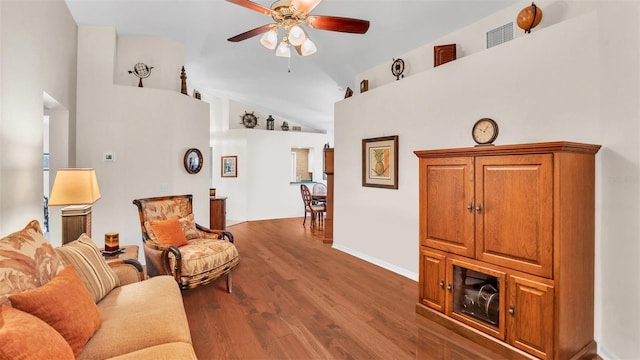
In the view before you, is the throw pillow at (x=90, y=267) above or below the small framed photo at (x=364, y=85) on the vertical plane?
below

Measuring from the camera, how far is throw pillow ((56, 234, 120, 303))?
70.0 inches

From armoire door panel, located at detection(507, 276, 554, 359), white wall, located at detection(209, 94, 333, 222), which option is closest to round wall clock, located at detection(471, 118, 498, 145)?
armoire door panel, located at detection(507, 276, 554, 359)

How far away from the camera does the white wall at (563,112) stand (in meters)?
1.89

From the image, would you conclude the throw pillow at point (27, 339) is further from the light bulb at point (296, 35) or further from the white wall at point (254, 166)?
the white wall at point (254, 166)

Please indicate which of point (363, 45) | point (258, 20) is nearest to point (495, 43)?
point (363, 45)

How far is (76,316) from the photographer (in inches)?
53.4

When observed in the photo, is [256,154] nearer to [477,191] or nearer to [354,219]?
[354,219]

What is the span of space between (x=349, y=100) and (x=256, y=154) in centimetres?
381

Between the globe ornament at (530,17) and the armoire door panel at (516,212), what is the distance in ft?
4.16

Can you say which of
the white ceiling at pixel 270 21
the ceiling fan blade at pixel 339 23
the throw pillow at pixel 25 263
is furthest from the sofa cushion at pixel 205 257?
the white ceiling at pixel 270 21

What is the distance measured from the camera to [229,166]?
25.8 feet

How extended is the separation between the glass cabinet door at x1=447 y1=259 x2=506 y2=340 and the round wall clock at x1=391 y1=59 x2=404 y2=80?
2501 mm

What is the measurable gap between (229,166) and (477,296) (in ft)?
22.2

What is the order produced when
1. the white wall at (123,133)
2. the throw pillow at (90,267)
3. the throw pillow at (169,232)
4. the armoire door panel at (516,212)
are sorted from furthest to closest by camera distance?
the white wall at (123,133) < the throw pillow at (169,232) < the armoire door panel at (516,212) < the throw pillow at (90,267)
